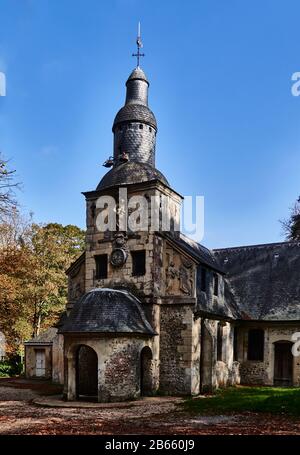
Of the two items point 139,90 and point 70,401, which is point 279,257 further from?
point 70,401

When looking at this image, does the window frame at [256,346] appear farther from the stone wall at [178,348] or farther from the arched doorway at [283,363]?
the stone wall at [178,348]

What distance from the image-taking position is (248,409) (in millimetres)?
15516

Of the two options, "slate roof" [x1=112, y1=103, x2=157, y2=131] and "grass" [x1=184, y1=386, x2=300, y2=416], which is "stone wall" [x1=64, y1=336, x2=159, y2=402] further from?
"slate roof" [x1=112, y1=103, x2=157, y2=131]

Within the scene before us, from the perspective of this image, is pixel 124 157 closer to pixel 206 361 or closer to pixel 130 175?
pixel 130 175

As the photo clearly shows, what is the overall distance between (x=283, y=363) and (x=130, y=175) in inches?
495

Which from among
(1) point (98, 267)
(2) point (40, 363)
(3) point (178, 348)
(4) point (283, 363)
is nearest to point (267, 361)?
(4) point (283, 363)

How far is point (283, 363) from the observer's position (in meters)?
25.1

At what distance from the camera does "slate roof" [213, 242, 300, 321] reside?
25.7 meters

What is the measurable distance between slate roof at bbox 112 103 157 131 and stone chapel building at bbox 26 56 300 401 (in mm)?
55

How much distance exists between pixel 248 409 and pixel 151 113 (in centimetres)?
1599

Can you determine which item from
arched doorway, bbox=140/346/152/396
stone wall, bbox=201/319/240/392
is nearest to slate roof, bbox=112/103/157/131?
stone wall, bbox=201/319/240/392

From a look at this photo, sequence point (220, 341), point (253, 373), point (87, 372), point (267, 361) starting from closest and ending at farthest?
point (87, 372), point (220, 341), point (267, 361), point (253, 373)

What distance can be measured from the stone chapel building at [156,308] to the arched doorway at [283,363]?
0.05 metres
